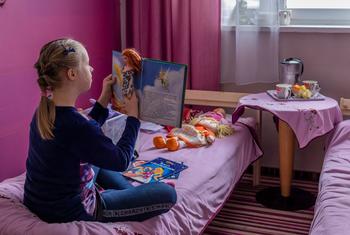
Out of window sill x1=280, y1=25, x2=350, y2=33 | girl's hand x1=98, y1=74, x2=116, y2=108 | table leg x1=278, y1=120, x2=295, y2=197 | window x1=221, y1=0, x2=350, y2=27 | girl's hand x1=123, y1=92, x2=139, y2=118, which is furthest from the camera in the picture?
window x1=221, y1=0, x2=350, y2=27

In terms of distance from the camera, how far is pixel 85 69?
1.63 meters

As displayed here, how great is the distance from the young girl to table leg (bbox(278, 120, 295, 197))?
3.75 feet

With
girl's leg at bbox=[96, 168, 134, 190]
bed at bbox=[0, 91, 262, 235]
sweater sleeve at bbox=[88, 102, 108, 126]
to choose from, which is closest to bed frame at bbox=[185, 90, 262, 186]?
bed at bbox=[0, 91, 262, 235]

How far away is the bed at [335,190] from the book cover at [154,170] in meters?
0.63

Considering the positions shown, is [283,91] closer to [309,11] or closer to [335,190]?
[309,11]

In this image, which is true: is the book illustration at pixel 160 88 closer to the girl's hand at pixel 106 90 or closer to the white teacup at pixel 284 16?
the girl's hand at pixel 106 90

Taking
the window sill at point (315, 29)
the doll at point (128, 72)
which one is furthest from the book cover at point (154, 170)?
the window sill at point (315, 29)

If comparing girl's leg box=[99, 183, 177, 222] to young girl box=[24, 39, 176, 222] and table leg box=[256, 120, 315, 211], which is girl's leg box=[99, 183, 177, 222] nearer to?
young girl box=[24, 39, 176, 222]

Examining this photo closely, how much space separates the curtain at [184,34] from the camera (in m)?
3.03

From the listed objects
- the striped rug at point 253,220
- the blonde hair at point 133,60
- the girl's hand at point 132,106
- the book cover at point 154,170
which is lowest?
the striped rug at point 253,220

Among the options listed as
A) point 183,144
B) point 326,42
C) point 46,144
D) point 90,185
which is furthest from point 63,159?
point 326,42

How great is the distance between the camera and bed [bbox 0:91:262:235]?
5.38 ft

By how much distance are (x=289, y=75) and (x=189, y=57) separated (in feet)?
2.11

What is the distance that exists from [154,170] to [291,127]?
0.74 meters
